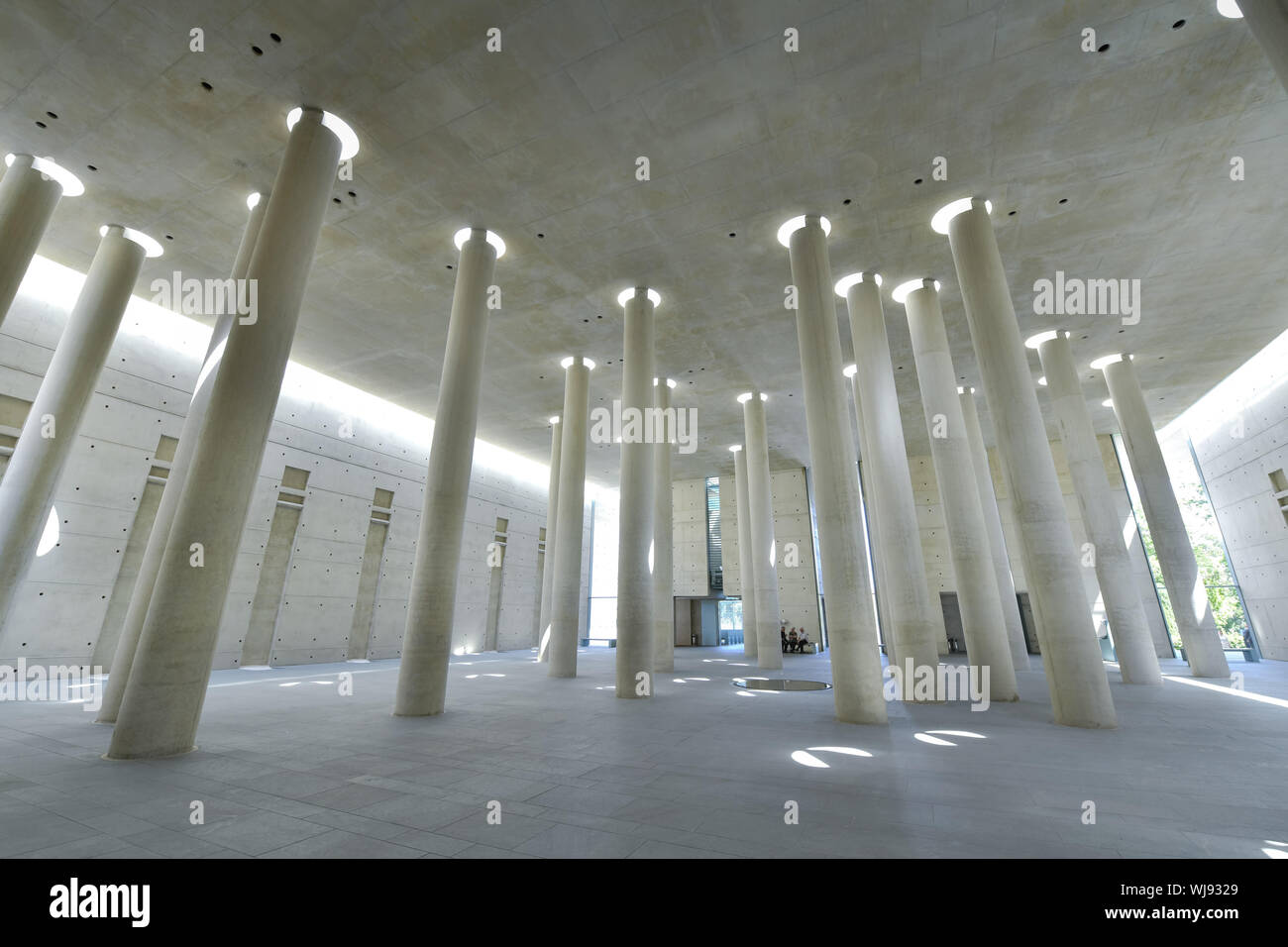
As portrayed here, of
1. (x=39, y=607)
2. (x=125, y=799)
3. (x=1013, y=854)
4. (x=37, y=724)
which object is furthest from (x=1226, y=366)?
(x=39, y=607)

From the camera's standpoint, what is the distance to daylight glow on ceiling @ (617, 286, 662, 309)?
1427cm

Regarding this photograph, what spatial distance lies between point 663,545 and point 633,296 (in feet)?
24.4

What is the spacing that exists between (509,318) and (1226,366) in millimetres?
24577

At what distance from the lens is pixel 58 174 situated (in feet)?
35.4

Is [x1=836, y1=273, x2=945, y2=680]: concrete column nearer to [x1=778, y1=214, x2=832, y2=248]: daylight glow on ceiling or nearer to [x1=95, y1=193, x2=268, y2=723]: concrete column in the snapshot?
[x1=778, y1=214, x2=832, y2=248]: daylight glow on ceiling

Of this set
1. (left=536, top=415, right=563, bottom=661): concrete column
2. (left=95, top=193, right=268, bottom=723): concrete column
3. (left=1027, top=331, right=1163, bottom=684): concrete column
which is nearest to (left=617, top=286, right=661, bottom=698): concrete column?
(left=95, top=193, right=268, bottom=723): concrete column

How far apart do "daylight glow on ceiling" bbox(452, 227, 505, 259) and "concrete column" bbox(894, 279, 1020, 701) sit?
1062cm

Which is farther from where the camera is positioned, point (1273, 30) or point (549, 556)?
point (549, 556)

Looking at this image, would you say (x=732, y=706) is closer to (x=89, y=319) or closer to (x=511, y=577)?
(x=89, y=319)

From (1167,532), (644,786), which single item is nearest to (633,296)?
(644,786)

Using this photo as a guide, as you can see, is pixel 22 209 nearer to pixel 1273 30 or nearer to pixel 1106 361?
pixel 1273 30

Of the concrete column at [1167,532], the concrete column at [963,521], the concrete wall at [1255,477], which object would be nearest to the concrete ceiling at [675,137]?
the concrete column at [963,521]

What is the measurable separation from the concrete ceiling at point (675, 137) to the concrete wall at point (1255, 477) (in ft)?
21.0

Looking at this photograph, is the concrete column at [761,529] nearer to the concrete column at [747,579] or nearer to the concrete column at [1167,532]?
the concrete column at [747,579]
